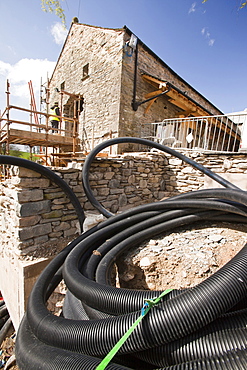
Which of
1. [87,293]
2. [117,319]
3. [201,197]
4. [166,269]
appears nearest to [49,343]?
[87,293]

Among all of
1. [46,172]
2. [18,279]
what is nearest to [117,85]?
[46,172]

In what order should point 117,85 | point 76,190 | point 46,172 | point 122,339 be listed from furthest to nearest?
point 117,85, point 76,190, point 46,172, point 122,339

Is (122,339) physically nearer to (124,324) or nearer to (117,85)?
(124,324)

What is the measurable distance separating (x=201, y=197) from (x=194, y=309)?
141 cm

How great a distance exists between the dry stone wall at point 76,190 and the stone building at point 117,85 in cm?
243

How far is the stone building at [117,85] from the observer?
19.8 feet

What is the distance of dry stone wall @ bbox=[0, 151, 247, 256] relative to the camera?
87.7 inches

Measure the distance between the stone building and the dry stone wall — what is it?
243cm

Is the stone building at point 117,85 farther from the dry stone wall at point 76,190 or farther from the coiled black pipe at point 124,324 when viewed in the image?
the coiled black pipe at point 124,324

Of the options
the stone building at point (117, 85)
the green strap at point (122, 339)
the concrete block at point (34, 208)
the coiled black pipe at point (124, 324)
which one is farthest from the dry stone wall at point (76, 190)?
the stone building at point (117, 85)

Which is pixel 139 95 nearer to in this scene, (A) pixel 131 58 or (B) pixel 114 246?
(A) pixel 131 58

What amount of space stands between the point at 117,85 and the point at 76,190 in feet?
16.4

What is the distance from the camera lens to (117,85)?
20.0 ft

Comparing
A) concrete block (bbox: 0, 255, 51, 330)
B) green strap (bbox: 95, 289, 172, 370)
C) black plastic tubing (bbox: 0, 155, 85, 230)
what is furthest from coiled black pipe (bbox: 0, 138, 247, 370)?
black plastic tubing (bbox: 0, 155, 85, 230)
